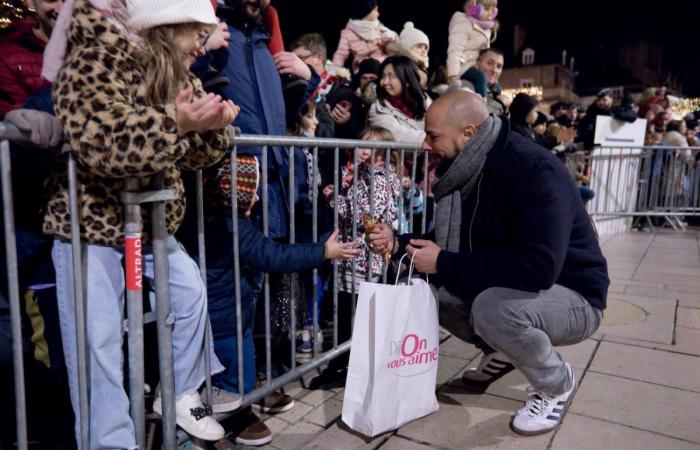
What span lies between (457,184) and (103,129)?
173 centimetres

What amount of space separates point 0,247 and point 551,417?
2.52m

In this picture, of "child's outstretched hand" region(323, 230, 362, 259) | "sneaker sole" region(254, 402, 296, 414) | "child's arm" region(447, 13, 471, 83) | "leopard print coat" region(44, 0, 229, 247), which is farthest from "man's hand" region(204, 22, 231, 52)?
"child's arm" region(447, 13, 471, 83)

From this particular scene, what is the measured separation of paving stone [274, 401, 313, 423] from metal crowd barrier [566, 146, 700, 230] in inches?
271

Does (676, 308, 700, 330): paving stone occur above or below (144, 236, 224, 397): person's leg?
below

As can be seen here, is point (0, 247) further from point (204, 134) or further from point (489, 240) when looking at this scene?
point (489, 240)

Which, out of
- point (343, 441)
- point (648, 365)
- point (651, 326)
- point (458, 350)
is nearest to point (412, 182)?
point (458, 350)

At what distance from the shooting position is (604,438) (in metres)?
2.46

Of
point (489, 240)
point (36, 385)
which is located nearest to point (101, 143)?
point (36, 385)

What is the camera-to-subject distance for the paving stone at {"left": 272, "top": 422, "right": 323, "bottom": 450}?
2498 millimetres

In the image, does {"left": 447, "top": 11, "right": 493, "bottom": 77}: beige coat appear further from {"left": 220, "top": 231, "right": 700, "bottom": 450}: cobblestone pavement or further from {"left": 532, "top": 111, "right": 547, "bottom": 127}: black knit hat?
{"left": 220, "top": 231, "right": 700, "bottom": 450}: cobblestone pavement

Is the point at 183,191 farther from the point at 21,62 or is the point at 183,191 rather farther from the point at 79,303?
the point at 21,62

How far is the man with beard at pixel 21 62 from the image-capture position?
2227 millimetres

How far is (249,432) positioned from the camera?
8.19ft

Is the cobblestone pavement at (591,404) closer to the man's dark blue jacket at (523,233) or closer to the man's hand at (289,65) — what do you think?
the man's dark blue jacket at (523,233)
